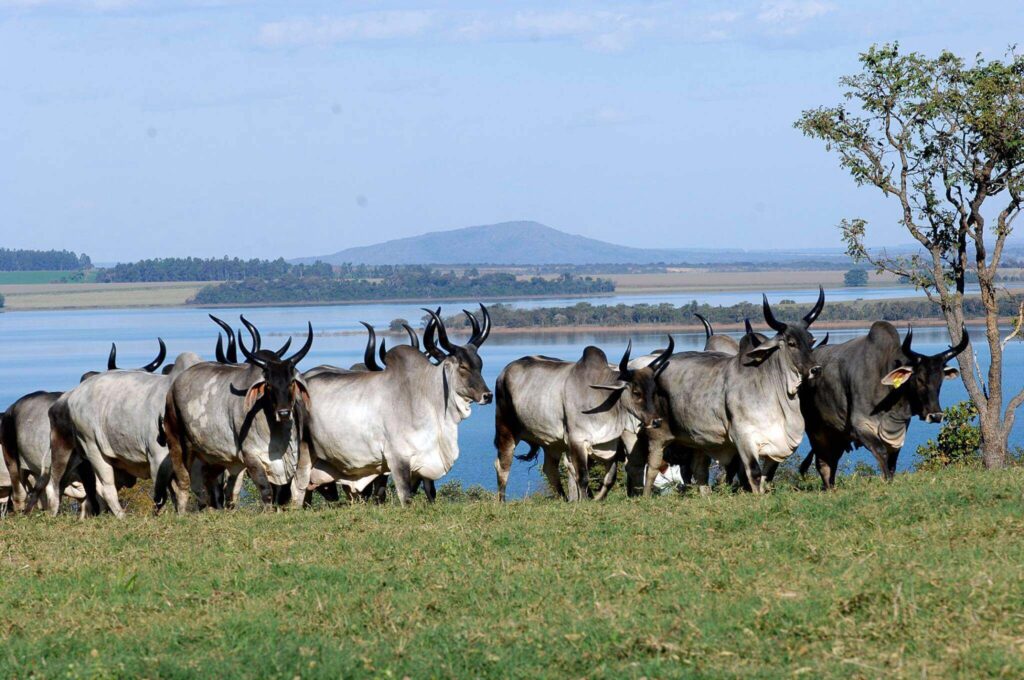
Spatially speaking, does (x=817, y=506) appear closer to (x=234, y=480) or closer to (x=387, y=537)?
→ (x=387, y=537)

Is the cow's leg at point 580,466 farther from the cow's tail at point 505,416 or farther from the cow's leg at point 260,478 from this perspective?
the cow's leg at point 260,478

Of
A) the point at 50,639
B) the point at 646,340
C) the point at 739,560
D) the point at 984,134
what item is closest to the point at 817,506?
the point at 739,560

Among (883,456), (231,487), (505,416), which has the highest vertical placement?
(505,416)

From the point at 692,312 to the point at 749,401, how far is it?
99.2 m

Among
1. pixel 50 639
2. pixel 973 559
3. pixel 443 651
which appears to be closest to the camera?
pixel 443 651

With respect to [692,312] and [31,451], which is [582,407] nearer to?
[31,451]

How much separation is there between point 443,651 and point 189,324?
561 feet

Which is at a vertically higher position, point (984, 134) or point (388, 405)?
point (984, 134)

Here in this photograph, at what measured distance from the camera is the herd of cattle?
48.0 feet

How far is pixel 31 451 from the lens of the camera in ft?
54.8

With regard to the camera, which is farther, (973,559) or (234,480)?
(234,480)

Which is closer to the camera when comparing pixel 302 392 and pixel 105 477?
pixel 302 392

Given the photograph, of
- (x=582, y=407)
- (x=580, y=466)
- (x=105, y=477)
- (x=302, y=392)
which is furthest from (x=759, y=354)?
(x=105, y=477)

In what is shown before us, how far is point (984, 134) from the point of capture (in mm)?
24859
